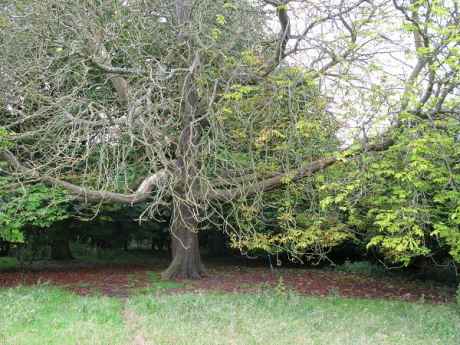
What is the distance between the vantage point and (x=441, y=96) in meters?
8.94

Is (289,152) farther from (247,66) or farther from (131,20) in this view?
(131,20)

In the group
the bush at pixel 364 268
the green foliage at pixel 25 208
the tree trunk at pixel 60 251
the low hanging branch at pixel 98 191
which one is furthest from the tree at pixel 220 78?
the tree trunk at pixel 60 251

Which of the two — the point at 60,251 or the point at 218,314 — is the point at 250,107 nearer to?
the point at 218,314

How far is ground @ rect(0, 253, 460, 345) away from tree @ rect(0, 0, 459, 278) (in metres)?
1.73

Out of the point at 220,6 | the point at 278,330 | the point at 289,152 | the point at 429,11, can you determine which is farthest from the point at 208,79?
the point at 278,330

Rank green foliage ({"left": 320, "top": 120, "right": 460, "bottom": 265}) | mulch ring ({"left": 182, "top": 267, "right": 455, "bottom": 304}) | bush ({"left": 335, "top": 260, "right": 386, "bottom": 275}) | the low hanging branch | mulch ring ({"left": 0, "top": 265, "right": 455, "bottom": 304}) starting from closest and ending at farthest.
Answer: green foliage ({"left": 320, "top": 120, "right": 460, "bottom": 265}) < the low hanging branch < mulch ring ({"left": 0, "top": 265, "right": 455, "bottom": 304}) < mulch ring ({"left": 182, "top": 267, "right": 455, "bottom": 304}) < bush ({"left": 335, "top": 260, "right": 386, "bottom": 275})

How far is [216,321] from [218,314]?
1.62 feet

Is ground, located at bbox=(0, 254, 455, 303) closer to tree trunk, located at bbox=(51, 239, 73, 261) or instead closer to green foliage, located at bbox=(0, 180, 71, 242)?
green foliage, located at bbox=(0, 180, 71, 242)

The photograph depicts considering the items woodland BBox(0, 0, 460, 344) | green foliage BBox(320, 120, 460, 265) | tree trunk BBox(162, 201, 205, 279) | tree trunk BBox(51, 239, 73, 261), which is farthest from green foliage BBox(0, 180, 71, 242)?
tree trunk BBox(51, 239, 73, 261)

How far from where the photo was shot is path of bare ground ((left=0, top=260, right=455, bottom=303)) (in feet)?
37.8

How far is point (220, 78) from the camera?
935cm

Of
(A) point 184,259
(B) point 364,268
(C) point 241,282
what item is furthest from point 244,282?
(B) point 364,268

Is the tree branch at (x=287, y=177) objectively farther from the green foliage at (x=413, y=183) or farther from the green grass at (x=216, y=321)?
the green grass at (x=216, y=321)

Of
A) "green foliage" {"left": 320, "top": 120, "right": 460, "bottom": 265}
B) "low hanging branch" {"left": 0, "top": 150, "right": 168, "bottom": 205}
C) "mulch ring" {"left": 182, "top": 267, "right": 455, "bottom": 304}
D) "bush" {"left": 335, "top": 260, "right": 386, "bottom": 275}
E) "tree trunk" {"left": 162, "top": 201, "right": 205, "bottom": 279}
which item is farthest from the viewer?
"bush" {"left": 335, "top": 260, "right": 386, "bottom": 275}
